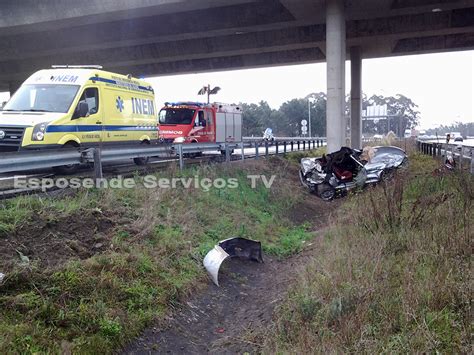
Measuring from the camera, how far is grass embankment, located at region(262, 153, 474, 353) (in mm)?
3775

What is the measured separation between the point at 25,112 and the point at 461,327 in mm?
10008

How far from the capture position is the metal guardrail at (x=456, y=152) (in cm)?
1241

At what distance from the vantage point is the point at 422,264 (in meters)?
5.20

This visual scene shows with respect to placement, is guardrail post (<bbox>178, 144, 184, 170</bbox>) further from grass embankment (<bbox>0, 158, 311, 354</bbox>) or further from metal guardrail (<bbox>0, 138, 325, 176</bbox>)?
grass embankment (<bbox>0, 158, 311, 354</bbox>)

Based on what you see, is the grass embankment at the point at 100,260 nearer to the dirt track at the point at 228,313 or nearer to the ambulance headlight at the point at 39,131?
the dirt track at the point at 228,313

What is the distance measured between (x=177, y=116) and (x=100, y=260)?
16.4 m

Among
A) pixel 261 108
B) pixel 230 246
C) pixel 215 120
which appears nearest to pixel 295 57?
pixel 215 120

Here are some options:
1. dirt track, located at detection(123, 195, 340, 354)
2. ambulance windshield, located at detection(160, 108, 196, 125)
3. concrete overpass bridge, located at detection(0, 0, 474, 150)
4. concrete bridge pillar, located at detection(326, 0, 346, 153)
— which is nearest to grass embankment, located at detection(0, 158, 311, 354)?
dirt track, located at detection(123, 195, 340, 354)

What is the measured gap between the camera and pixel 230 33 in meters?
22.9

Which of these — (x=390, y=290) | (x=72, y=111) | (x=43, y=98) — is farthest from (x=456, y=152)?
(x=43, y=98)

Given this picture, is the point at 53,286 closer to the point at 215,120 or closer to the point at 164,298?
the point at 164,298

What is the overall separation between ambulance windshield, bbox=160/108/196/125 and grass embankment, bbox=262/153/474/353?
14877 millimetres

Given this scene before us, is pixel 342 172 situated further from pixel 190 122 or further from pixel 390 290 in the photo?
pixel 390 290

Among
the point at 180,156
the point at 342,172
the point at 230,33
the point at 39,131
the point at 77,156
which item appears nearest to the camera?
the point at 77,156
